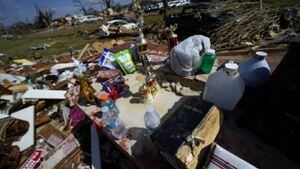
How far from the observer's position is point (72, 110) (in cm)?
247

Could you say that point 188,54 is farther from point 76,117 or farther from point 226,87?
point 76,117

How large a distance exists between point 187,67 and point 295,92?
3.06 feet

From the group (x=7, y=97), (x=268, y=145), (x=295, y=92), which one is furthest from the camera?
(x=7, y=97)

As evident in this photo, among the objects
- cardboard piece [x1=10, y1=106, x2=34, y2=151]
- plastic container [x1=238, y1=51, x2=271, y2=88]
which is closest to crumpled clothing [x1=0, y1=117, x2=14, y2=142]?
cardboard piece [x1=10, y1=106, x2=34, y2=151]

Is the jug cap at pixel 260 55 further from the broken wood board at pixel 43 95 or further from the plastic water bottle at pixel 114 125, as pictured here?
the broken wood board at pixel 43 95

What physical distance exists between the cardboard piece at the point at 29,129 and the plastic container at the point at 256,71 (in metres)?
2.61

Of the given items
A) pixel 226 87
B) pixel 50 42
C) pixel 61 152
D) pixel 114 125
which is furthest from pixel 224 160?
pixel 50 42

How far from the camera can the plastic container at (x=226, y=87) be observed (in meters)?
1.12

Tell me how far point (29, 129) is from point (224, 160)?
100 inches

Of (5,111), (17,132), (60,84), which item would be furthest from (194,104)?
(5,111)

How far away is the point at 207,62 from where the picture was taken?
5.62 feet

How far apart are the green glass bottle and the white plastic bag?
2.1 inches

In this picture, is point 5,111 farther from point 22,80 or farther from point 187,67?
point 187,67

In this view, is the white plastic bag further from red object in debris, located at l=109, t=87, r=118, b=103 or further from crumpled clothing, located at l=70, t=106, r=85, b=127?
crumpled clothing, located at l=70, t=106, r=85, b=127
